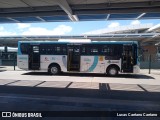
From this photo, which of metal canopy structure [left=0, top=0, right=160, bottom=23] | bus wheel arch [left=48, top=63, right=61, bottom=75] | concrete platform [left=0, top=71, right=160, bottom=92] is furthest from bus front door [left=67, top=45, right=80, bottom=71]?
metal canopy structure [left=0, top=0, right=160, bottom=23]

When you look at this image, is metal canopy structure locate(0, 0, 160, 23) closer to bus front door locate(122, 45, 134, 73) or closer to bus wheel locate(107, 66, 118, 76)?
bus front door locate(122, 45, 134, 73)

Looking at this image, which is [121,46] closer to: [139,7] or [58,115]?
[139,7]

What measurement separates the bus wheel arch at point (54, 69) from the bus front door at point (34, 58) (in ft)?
3.35

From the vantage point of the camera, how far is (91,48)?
66.9ft

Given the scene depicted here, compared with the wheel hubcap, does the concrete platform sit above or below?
below

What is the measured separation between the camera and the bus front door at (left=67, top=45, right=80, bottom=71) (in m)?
20.4

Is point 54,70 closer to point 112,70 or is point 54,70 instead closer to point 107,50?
point 107,50

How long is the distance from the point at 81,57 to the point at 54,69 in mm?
2539

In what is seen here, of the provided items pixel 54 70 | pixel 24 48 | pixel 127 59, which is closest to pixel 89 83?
pixel 127 59

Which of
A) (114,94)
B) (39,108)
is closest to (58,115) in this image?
(39,108)

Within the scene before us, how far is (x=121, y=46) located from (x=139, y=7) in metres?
7.64

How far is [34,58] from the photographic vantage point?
2102 cm

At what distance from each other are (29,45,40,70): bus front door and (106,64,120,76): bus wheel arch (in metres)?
5.95

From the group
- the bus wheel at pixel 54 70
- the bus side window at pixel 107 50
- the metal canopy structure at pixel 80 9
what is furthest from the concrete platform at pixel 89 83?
the metal canopy structure at pixel 80 9
